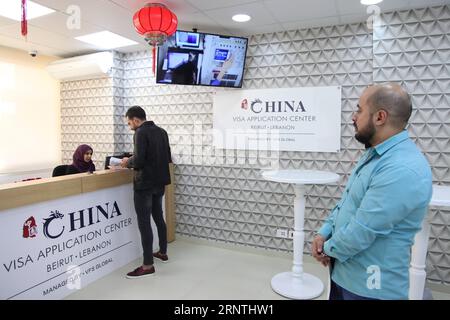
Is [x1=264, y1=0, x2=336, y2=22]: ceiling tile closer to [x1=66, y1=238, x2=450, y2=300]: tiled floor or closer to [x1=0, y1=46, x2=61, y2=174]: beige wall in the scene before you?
[x1=66, y1=238, x2=450, y2=300]: tiled floor

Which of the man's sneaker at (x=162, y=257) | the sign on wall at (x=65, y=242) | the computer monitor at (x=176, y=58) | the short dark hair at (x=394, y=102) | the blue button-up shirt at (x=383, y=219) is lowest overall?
the man's sneaker at (x=162, y=257)

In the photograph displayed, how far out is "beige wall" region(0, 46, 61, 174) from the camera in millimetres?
4297

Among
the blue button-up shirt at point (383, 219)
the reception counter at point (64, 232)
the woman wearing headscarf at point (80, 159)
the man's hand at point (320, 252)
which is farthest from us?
the woman wearing headscarf at point (80, 159)

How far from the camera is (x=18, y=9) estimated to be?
2.92 m

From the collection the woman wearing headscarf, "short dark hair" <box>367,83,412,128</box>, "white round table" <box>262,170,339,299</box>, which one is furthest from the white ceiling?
"short dark hair" <box>367,83,412,128</box>

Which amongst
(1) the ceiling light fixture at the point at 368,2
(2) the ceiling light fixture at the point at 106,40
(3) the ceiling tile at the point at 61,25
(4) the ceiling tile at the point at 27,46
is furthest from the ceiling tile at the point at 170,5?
(4) the ceiling tile at the point at 27,46

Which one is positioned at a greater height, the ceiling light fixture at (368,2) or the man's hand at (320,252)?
the ceiling light fixture at (368,2)

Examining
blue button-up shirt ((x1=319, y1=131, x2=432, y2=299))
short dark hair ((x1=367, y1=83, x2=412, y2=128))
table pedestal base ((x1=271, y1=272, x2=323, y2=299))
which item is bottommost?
table pedestal base ((x1=271, y1=272, x2=323, y2=299))

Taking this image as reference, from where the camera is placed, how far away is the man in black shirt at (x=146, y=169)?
295cm

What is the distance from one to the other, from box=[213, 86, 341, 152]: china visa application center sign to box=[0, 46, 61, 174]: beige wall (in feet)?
9.16

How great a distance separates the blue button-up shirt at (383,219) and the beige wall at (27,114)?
4669 mm

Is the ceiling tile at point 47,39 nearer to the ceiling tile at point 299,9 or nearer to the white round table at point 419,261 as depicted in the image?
the ceiling tile at point 299,9

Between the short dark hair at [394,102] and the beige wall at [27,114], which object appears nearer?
the short dark hair at [394,102]

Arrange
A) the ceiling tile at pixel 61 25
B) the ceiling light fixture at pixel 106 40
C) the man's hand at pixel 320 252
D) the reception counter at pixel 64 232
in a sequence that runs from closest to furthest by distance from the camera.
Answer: the man's hand at pixel 320 252
the reception counter at pixel 64 232
the ceiling tile at pixel 61 25
the ceiling light fixture at pixel 106 40
